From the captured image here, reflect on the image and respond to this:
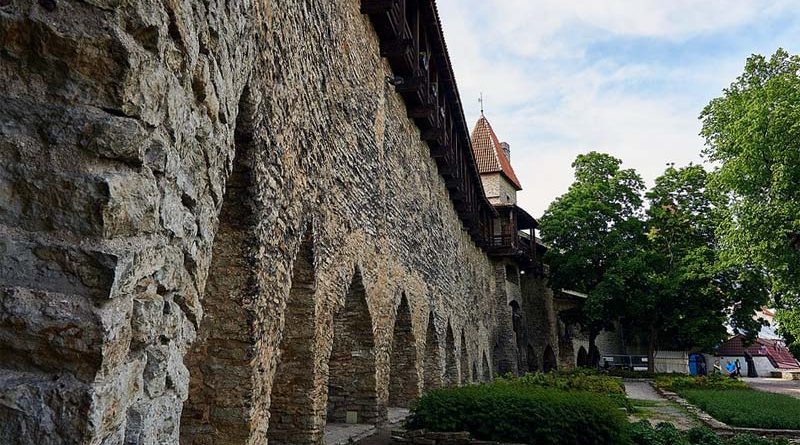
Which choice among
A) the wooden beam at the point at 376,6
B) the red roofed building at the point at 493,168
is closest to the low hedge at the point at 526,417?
the wooden beam at the point at 376,6

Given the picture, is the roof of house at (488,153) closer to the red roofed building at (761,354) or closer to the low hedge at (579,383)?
the low hedge at (579,383)

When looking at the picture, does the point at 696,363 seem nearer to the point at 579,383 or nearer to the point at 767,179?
the point at 767,179

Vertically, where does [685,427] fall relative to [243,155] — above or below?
below

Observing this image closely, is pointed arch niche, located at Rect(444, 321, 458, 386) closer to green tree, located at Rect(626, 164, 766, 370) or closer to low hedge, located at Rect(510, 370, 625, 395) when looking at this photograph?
low hedge, located at Rect(510, 370, 625, 395)

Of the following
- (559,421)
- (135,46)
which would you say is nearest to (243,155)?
(135,46)

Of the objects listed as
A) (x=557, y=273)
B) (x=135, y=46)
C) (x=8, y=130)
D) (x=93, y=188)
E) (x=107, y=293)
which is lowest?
(x=107, y=293)

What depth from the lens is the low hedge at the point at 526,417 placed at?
7438 mm

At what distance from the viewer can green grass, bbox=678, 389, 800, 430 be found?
10.8m

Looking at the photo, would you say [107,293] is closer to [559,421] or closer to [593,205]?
[559,421]

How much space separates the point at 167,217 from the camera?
223 cm

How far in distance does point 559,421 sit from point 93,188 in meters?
6.95

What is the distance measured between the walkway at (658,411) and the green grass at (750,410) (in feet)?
1.70

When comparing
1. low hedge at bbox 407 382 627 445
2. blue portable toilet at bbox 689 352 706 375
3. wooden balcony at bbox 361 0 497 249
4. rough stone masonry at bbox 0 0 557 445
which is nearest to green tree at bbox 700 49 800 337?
wooden balcony at bbox 361 0 497 249

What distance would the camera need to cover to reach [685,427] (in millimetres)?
11008
